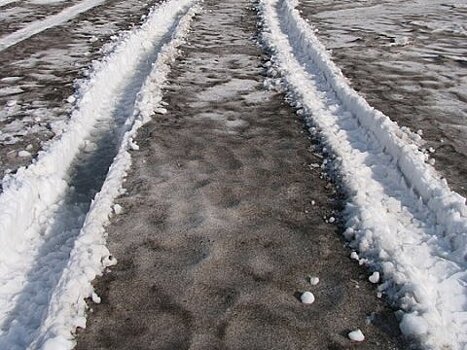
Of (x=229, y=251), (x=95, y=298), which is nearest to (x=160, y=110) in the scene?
(x=229, y=251)

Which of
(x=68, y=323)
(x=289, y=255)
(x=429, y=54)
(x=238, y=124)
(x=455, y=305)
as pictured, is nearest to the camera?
(x=68, y=323)

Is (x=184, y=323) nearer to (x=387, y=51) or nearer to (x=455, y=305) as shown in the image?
(x=455, y=305)

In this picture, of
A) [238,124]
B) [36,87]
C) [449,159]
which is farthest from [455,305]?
[36,87]

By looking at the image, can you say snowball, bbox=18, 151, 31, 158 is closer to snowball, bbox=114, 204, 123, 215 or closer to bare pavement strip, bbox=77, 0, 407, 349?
bare pavement strip, bbox=77, 0, 407, 349

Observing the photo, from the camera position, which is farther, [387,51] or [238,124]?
[387,51]

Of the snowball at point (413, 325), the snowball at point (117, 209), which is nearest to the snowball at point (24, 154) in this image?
the snowball at point (117, 209)

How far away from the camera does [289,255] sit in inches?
180

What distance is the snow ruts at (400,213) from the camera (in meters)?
3.90

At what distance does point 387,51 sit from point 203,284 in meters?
8.34

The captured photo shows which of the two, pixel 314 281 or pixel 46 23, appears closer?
pixel 314 281

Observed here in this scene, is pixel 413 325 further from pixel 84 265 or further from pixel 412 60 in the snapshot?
pixel 412 60

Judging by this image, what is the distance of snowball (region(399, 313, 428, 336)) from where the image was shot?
3650 mm

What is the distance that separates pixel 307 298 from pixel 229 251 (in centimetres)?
86

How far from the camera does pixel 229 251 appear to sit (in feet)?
15.2
